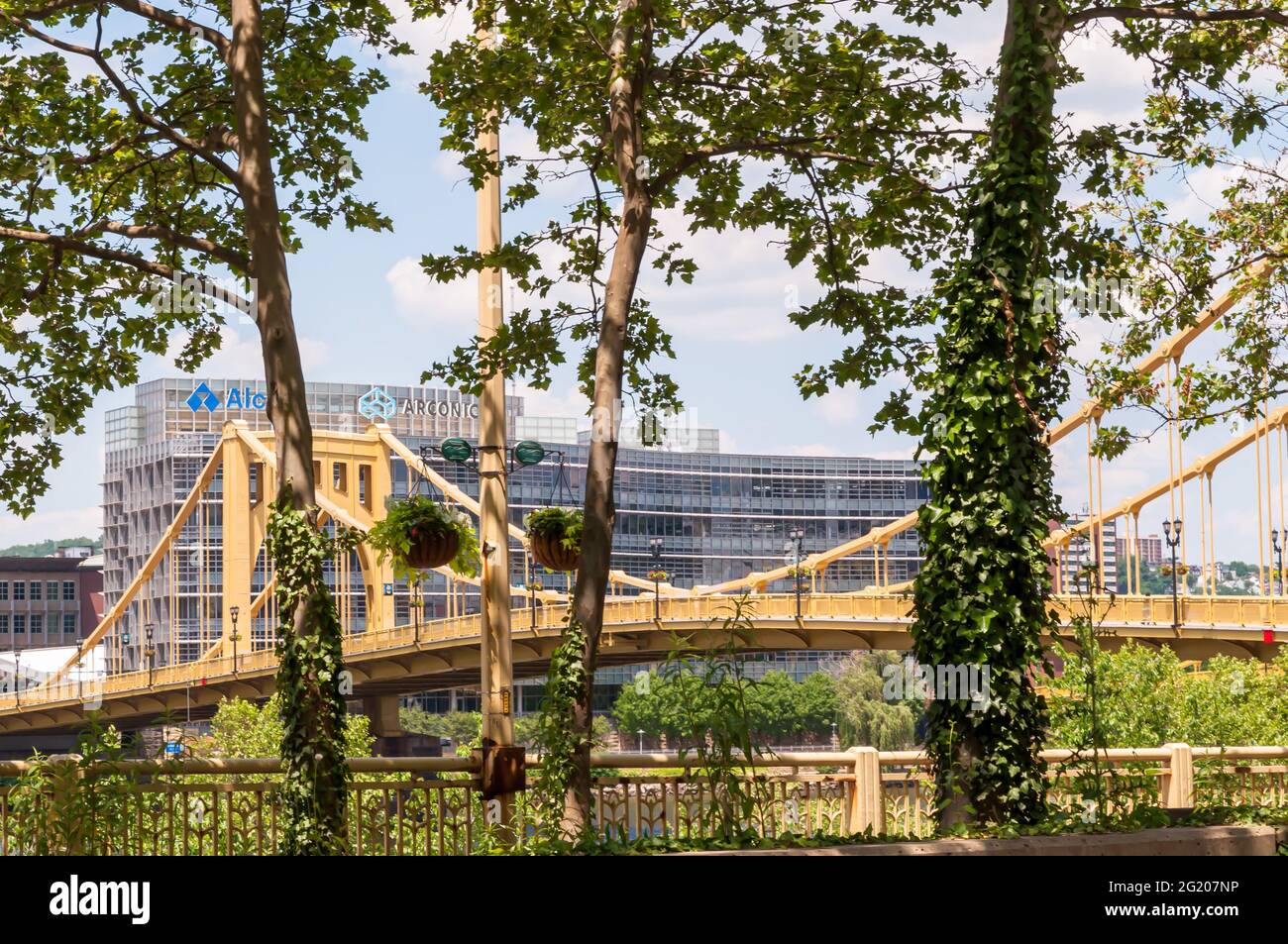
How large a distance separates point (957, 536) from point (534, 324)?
4030mm

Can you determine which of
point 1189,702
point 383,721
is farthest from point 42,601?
point 1189,702

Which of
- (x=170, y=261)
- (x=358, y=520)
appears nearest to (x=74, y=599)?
(x=358, y=520)

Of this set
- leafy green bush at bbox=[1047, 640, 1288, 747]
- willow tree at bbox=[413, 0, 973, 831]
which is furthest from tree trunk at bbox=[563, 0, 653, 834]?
leafy green bush at bbox=[1047, 640, 1288, 747]

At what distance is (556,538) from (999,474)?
4401 mm

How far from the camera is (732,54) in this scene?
38.0 ft

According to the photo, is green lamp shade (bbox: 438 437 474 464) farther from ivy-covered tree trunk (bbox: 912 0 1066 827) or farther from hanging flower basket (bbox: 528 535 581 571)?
ivy-covered tree trunk (bbox: 912 0 1066 827)

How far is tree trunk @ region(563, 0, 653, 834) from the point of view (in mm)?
9945

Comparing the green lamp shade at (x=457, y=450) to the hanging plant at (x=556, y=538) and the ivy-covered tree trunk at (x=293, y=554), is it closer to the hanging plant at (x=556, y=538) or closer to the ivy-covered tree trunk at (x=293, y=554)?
the hanging plant at (x=556, y=538)

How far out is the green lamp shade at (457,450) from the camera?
1194cm

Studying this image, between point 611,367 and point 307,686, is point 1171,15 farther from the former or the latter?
Result: point 307,686

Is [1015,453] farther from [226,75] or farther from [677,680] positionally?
[226,75]

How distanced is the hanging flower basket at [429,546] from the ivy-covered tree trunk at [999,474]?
13.6 ft

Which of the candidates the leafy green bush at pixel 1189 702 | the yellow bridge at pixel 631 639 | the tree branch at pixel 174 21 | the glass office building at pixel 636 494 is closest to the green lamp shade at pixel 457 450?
the tree branch at pixel 174 21
